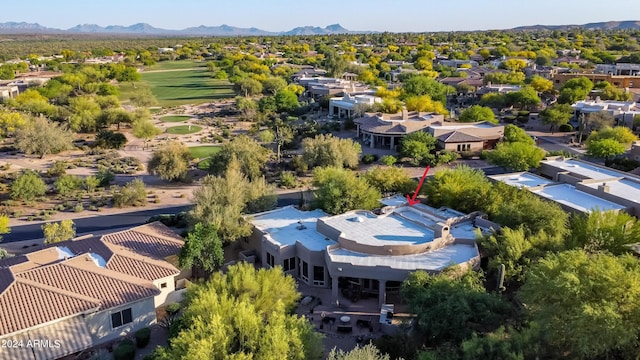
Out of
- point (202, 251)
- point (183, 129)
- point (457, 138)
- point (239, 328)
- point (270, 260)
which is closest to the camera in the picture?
point (239, 328)

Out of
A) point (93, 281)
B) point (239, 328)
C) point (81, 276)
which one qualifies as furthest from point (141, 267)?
point (239, 328)

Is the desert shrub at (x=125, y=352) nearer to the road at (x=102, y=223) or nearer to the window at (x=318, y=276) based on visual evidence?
the window at (x=318, y=276)

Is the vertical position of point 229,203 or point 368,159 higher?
point 229,203

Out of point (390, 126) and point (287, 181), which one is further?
point (390, 126)

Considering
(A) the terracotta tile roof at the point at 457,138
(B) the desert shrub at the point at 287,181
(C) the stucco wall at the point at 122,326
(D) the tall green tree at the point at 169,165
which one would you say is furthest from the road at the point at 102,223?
(A) the terracotta tile roof at the point at 457,138

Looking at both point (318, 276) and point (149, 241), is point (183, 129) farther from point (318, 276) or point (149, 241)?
point (318, 276)

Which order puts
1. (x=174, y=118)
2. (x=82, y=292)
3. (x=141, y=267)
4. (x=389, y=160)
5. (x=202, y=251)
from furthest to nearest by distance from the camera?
(x=174, y=118)
(x=389, y=160)
(x=202, y=251)
(x=141, y=267)
(x=82, y=292)

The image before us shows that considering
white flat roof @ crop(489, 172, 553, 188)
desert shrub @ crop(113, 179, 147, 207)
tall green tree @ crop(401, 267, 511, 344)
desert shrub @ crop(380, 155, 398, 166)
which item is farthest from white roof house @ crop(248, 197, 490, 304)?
desert shrub @ crop(380, 155, 398, 166)
